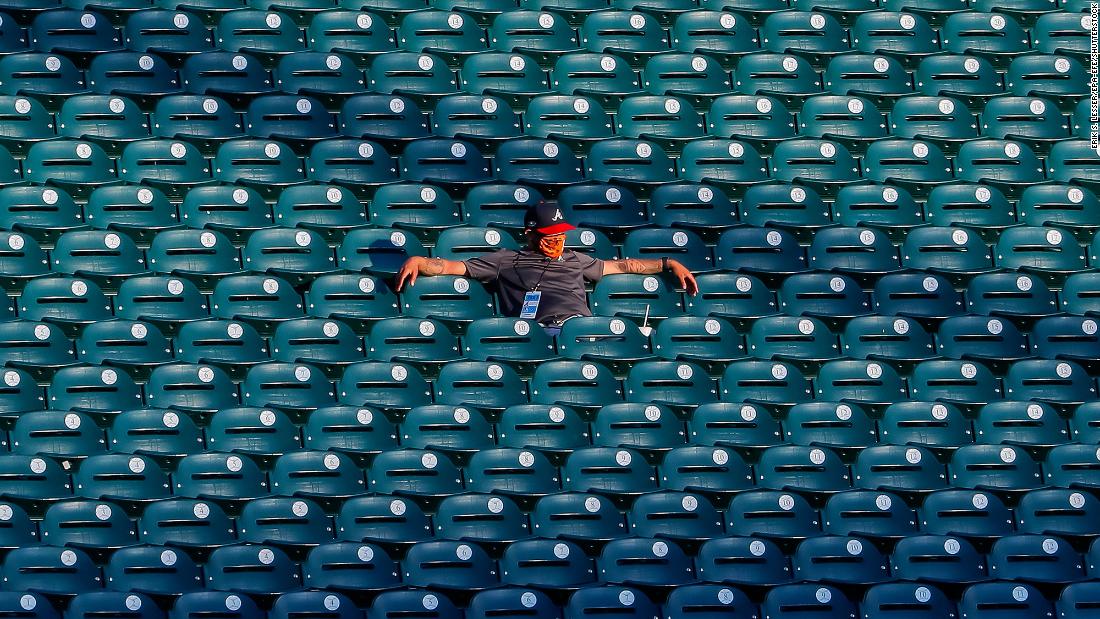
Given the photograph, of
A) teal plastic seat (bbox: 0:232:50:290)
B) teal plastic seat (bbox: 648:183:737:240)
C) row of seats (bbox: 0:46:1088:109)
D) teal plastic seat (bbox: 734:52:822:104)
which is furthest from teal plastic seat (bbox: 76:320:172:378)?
teal plastic seat (bbox: 734:52:822:104)

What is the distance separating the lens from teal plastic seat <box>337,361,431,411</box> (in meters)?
9.13

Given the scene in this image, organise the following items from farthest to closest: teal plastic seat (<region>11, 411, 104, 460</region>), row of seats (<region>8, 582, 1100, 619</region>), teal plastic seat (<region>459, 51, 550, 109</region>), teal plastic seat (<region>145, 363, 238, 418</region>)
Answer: teal plastic seat (<region>459, 51, 550, 109</region>) < teal plastic seat (<region>145, 363, 238, 418</region>) < teal plastic seat (<region>11, 411, 104, 460</region>) < row of seats (<region>8, 582, 1100, 619</region>)

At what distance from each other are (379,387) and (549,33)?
8.79 ft

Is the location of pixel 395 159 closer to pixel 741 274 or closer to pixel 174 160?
pixel 174 160

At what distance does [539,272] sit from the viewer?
9273 millimetres

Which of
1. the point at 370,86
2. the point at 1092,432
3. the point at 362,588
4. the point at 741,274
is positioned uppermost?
the point at 370,86

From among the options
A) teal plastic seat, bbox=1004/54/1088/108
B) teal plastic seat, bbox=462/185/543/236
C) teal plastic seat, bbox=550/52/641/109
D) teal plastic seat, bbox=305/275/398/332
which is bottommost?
teal plastic seat, bbox=305/275/398/332

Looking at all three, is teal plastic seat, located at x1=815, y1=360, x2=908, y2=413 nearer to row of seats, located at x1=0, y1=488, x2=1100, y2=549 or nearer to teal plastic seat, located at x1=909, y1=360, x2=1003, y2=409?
teal plastic seat, located at x1=909, y1=360, x2=1003, y2=409

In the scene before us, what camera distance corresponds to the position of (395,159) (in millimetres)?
10102

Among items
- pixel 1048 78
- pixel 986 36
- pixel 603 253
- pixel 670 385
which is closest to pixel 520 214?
pixel 603 253

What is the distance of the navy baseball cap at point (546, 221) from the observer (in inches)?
361

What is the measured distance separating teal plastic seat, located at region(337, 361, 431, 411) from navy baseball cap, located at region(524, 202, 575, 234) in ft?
3.26

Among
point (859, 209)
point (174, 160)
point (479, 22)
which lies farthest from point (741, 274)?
point (174, 160)

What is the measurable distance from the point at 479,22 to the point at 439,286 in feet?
6.81
